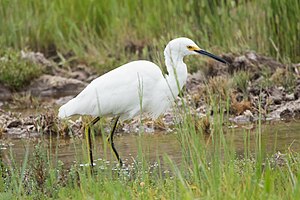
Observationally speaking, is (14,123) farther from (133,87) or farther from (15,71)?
(15,71)

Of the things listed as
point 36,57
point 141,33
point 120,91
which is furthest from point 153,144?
point 141,33

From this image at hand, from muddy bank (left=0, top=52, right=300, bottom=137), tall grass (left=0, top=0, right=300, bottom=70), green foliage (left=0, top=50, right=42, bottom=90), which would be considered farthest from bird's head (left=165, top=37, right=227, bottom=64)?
green foliage (left=0, top=50, right=42, bottom=90)

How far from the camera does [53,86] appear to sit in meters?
13.5

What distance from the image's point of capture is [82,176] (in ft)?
16.9

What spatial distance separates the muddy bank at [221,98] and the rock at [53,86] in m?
0.02

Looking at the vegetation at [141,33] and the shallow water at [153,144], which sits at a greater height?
the vegetation at [141,33]

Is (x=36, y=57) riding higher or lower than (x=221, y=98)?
higher

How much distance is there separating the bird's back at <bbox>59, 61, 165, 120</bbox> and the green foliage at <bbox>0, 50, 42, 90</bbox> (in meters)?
5.46

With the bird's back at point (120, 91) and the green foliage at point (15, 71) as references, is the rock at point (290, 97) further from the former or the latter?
the green foliage at point (15, 71)

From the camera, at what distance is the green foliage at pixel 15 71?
1330 cm

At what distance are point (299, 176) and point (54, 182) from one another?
6.83ft

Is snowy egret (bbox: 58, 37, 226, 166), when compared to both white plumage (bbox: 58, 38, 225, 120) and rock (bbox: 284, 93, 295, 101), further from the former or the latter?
rock (bbox: 284, 93, 295, 101)

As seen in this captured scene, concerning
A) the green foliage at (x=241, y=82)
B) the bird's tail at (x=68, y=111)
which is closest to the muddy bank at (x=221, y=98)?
the green foliage at (x=241, y=82)

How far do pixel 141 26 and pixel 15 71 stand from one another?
2440mm
